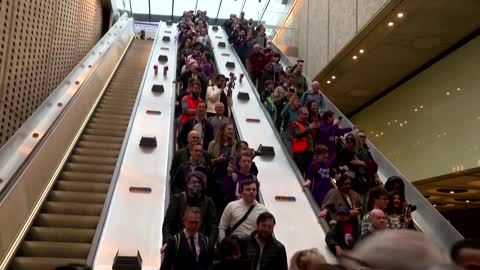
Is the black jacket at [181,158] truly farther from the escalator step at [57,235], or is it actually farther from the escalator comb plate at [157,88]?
the escalator comb plate at [157,88]

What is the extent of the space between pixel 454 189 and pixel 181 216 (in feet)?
34.0

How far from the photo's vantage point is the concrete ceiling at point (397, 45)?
11.3m

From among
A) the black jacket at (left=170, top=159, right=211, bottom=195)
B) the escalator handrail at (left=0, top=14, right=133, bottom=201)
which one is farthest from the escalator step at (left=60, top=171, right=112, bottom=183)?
the black jacket at (left=170, top=159, right=211, bottom=195)

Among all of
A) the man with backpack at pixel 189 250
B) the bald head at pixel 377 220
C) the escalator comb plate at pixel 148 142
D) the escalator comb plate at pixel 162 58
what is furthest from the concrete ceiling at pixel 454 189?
the man with backpack at pixel 189 250

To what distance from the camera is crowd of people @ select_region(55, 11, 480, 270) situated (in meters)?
1.57

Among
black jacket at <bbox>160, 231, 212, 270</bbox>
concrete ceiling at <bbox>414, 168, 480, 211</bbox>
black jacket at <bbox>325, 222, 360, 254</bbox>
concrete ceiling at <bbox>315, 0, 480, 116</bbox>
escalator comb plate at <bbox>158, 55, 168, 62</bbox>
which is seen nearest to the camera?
black jacket at <bbox>160, 231, 212, 270</bbox>

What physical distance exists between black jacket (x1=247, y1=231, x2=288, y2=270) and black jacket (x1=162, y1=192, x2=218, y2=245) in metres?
0.46

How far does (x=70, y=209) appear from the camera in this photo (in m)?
6.63

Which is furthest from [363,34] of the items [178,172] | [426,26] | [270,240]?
[270,240]

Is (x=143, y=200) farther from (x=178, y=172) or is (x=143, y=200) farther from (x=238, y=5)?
(x=238, y=5)

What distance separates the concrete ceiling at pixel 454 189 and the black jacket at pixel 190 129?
5.98 m

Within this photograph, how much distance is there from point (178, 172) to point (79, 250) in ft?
4.44

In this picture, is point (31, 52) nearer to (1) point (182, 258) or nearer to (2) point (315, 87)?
(2) point (315, 87)

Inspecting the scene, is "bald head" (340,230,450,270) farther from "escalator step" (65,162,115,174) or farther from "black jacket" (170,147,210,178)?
"escalator step" (65,162,115,174)
